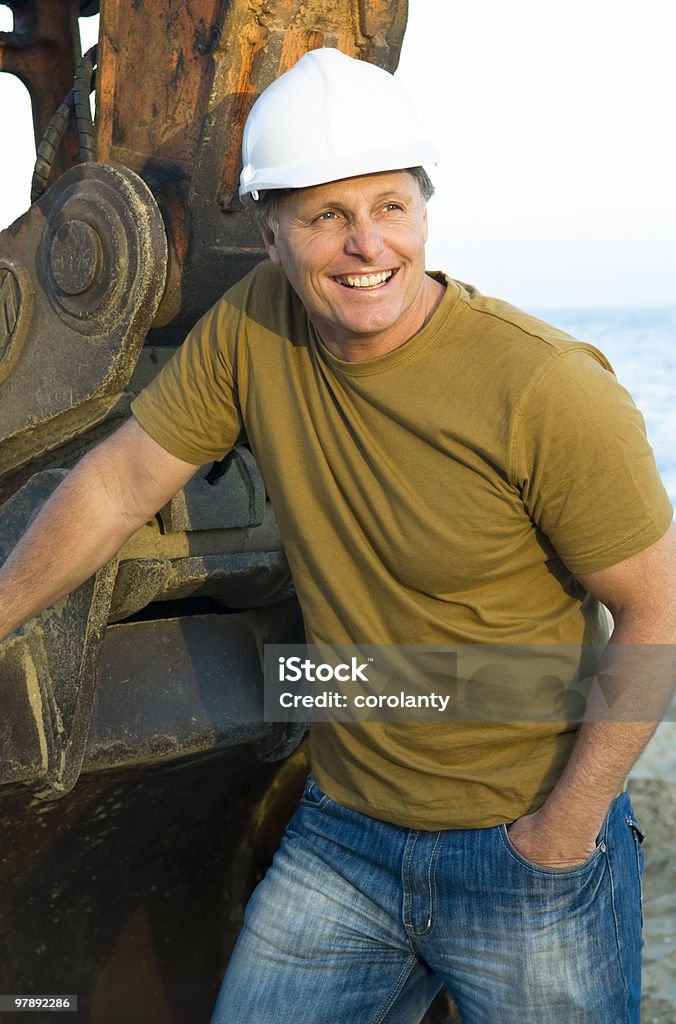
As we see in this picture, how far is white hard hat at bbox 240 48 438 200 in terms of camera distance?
1.69 meters

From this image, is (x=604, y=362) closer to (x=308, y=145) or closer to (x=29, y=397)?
(x=308, y=145)

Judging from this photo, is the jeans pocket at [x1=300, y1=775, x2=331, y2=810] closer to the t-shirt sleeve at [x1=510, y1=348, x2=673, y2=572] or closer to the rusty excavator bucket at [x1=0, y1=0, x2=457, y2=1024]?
the rusty excavator bucket at [x1=0, y1=0, x2=457, y2=1024]

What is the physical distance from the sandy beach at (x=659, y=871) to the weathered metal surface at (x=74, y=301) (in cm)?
192

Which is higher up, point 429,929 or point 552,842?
point 552,842

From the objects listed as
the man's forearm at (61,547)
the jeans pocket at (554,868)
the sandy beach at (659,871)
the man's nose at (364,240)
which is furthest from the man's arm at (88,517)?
the sandy beach at (659,871)

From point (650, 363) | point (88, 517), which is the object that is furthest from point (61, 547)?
point (650, 363)

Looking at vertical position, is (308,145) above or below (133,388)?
above

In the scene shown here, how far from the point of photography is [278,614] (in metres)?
2.38

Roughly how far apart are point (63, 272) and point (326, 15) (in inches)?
23.1

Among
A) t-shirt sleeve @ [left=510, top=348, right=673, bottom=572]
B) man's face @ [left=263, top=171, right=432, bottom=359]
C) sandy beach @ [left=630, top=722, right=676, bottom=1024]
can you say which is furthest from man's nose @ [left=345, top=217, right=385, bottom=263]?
sandy beach @ [left=630, top=722, right=676, bottom=1024]

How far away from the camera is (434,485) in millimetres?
1743

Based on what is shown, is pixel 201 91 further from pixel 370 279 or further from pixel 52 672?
pixel 52 672

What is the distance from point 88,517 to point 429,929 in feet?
2.62

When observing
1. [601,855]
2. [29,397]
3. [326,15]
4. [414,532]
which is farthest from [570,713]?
[326,15]
